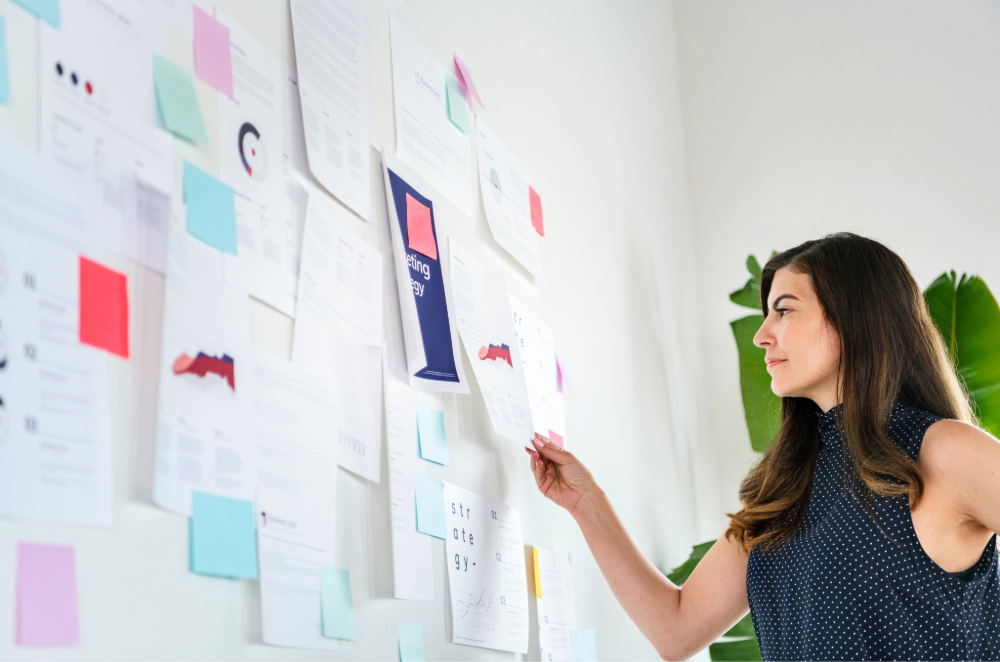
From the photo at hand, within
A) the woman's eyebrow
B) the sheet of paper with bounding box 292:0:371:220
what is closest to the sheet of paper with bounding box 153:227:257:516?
the sheet of paper with bounding box 292:0:371:220

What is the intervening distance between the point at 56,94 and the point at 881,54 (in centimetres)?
252

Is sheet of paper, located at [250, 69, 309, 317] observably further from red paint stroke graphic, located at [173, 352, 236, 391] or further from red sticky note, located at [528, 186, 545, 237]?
red sticky note, located at [528, 186, 545, 237]

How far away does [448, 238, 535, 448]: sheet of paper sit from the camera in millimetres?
1105

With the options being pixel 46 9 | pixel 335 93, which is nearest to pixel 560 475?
pixel 335 93

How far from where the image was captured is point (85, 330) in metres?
0.54

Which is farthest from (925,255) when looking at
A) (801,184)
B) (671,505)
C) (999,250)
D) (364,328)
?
(364,328)

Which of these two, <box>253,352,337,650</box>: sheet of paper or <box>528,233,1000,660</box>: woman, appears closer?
<box>253,352,337,650</box>: sheet of paper

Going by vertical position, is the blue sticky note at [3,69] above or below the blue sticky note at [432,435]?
above

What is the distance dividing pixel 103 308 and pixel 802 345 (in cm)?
103

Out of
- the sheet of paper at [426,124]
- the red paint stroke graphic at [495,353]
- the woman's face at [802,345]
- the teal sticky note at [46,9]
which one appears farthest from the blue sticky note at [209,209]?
the woman's face at [802,345]

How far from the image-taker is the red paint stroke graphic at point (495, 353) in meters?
1.13

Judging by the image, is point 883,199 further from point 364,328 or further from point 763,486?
point 364,328

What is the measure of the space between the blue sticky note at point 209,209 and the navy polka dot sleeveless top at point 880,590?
91 centimetres

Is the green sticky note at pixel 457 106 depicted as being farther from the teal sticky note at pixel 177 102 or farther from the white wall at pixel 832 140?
the white wall at pixel 832 140
